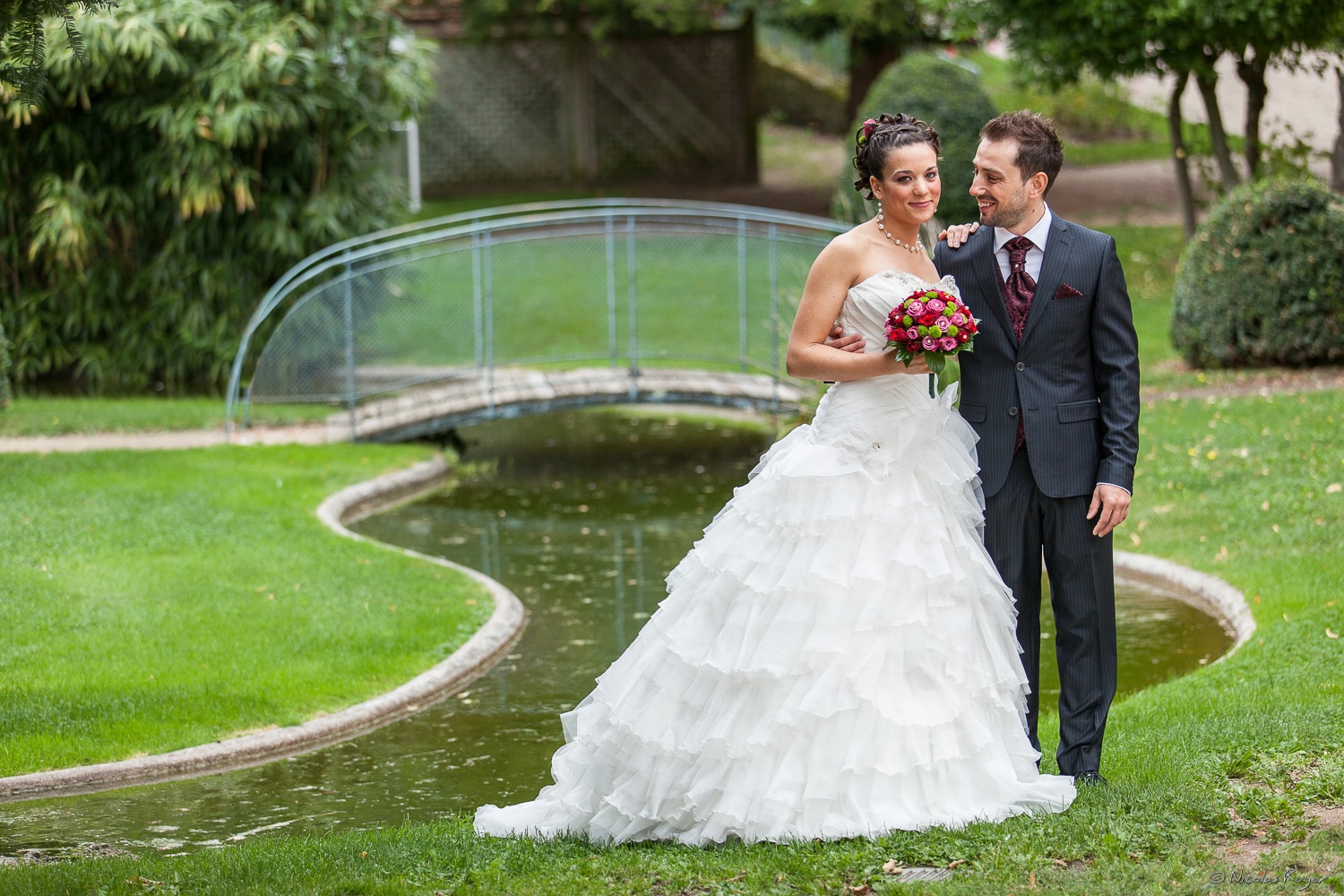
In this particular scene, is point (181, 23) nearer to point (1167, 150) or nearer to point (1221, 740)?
point (1221, 740)

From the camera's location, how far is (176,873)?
4.76m

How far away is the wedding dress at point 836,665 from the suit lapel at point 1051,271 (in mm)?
285

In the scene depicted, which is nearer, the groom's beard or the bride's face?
the bride's face

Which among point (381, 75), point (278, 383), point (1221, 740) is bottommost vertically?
point (1221, 740)

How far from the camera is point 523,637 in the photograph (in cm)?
871

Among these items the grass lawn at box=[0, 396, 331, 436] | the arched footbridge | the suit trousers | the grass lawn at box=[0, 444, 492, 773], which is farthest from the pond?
the suit trousers

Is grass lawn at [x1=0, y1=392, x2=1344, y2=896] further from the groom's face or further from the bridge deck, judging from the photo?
the bridge deck

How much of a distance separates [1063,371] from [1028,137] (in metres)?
0.74

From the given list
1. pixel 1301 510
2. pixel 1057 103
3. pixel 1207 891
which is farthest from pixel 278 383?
pixel 1057 103

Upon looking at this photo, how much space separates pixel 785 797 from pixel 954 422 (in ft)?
4.31

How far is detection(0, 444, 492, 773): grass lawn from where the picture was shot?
276 inches

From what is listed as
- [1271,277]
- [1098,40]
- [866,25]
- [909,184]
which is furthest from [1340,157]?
[909,184]

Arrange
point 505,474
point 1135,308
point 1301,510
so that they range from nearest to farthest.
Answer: point 1301,510 < point 505,474 < point 1135,308

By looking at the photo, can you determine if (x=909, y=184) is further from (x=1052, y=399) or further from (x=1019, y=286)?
(x=1052, y=399)
